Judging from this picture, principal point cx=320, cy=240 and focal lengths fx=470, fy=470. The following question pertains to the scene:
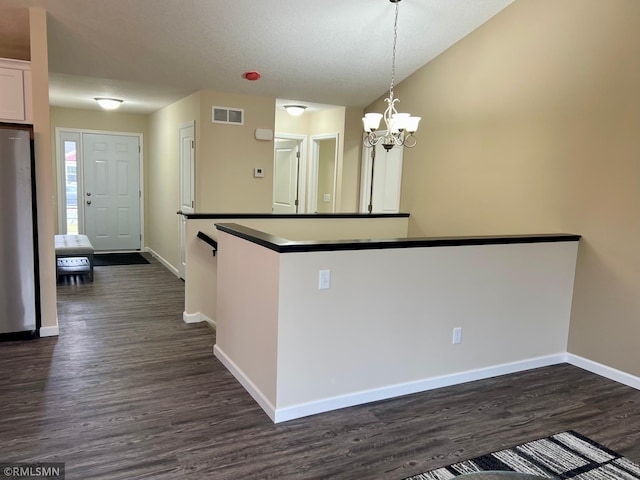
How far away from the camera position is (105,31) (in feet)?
13.4

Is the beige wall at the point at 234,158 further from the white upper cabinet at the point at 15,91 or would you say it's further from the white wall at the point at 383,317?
the white wall at the point at 383,317

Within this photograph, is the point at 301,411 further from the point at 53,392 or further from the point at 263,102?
the point at 263,102

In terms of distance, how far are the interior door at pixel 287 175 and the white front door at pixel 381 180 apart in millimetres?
1622

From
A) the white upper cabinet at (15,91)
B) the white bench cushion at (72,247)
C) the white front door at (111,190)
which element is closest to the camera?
the white upper cabinet at (15,91)

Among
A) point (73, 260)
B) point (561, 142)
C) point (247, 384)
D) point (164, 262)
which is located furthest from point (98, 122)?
point (561, 142)

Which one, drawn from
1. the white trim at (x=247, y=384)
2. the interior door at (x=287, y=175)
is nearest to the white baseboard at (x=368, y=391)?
the white trim at (x=247, y=384)

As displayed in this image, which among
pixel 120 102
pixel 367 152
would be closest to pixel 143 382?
pixel 367 152

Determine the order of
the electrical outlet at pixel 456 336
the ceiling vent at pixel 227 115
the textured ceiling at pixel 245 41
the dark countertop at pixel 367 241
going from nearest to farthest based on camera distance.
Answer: the dark countertop at pixel 367 241 → the electrical outlet at pixel 456 336 → the textured ceiling at pixel 245 41 → the ceiling vent at pixel 227 115

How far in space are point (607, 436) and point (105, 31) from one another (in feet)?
15.8

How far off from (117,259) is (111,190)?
4.31ft

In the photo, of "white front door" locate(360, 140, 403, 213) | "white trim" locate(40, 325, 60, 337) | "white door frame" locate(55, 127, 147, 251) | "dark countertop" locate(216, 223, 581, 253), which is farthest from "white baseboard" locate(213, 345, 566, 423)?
"white door frame" locate(55, 127, 147, 251)

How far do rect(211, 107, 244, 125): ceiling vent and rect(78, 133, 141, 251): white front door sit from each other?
3265mm

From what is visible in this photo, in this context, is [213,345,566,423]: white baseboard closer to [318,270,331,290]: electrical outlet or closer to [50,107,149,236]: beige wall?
[318,270,331,290]: electrical outlet

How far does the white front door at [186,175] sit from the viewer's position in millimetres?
5910
